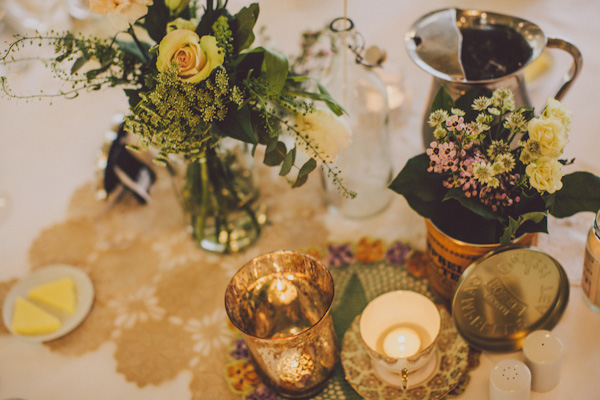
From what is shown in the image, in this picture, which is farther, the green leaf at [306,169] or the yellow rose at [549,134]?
A: the green leaf at [306,169]

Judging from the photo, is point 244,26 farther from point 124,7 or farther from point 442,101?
point 442,101

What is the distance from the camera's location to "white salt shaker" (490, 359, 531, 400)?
588 millimetres

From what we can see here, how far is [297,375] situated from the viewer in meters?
0.66

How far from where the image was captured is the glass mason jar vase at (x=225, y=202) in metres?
0.85

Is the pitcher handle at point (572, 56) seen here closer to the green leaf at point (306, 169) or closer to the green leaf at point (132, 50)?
the green leaf at point (306, 169)

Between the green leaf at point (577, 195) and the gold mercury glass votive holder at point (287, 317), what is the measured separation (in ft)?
1.02

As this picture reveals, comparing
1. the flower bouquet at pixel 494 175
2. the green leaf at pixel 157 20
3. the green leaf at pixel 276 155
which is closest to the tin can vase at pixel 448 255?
the flower bouquet at pixel 494 175

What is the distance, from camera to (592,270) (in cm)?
68

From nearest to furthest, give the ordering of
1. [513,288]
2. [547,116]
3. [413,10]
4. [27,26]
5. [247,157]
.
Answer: [547,116] → [513,288] → [247,157] → [413,10] → [27,26]

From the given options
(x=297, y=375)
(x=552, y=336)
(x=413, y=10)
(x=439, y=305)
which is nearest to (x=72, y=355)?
(x=297, y=375)

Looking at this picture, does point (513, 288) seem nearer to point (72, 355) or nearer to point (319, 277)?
point (319, 277)

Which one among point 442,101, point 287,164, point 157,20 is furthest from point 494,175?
point 157,20

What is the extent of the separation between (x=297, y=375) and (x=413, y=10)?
3.09 feet

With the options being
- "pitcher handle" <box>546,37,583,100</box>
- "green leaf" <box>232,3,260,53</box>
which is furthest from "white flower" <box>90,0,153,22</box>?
"pitcher handle" <box>546,37,583,100</box>
